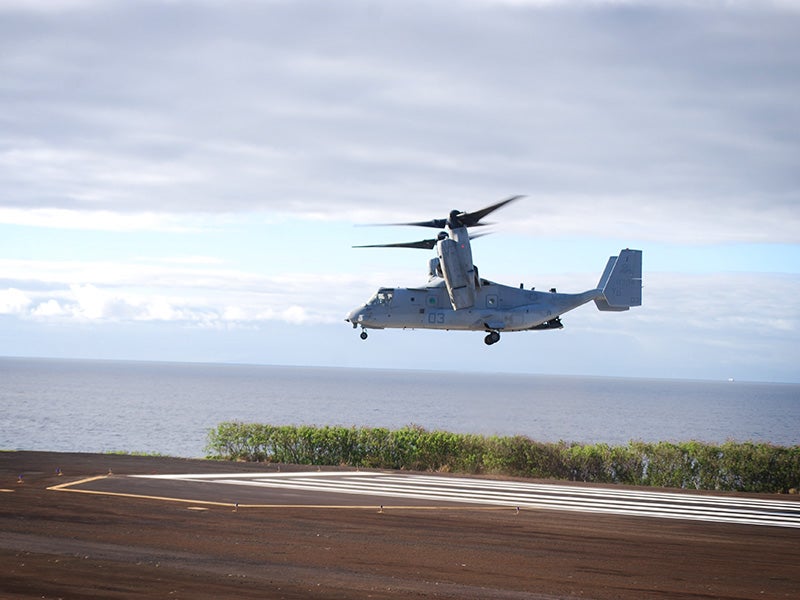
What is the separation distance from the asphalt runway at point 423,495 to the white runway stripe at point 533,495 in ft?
0.08

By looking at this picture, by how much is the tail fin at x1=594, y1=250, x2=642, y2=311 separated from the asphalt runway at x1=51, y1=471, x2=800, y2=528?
366 inches

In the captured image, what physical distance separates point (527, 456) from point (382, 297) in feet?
26.5

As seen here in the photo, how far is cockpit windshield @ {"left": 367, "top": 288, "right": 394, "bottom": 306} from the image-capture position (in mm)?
32469

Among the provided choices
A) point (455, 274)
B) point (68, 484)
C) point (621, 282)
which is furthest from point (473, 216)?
point (68, 484)

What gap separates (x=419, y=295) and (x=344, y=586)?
19.2 meters

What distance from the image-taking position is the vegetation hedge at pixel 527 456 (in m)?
30.0

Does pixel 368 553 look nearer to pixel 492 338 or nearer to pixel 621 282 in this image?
pixel 492 338

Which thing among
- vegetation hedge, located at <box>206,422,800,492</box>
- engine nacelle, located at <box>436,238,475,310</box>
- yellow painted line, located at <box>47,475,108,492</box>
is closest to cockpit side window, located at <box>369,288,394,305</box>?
engine nacelle, located at <box>436,238,475,310</box>

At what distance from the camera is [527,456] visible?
108 feet

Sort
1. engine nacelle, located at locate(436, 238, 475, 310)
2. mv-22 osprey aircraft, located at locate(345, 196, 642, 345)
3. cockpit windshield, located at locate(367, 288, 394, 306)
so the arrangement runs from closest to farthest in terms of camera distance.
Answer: engine nacelle, located at locate(436, 238, 475, 310), mv-22 osprey aircraft, located at locate(345, 196, 642, 345), cockpit windshield, located at locate(367, 288, 394, 306)

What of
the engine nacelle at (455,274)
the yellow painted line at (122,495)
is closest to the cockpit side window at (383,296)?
A: the engine nacelle at (455,274)

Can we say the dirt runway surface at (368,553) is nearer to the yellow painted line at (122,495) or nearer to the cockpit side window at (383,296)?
the yellow painted line at (122,495)

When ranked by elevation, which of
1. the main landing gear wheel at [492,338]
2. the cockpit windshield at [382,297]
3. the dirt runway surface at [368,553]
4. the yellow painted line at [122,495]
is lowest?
the yellow painted line at [122,495]

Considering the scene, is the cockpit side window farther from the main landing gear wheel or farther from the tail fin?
the tail fin
